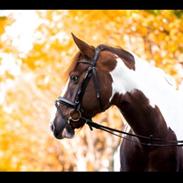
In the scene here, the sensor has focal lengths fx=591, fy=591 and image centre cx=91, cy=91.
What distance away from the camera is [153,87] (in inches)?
161

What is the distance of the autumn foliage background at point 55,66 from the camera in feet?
28.8

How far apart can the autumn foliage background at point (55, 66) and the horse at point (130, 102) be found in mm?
4204

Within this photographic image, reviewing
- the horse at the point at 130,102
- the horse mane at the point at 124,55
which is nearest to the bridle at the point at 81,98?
the horse at the point at 130,102

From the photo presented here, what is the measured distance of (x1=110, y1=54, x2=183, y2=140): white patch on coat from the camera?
4031mm

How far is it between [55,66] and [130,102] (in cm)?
835

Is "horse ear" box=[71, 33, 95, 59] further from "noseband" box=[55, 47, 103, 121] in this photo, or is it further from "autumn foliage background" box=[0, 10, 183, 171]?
"autumn foliage background" box=[0, 10, 183, 171]

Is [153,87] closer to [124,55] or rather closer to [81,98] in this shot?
[124,55]

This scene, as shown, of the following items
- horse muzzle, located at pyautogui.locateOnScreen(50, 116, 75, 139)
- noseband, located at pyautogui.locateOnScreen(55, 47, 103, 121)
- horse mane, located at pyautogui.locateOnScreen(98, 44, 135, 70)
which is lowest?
horse muzzle, located at pyautogui.locateOnScreen(50, 116, 75, 139)

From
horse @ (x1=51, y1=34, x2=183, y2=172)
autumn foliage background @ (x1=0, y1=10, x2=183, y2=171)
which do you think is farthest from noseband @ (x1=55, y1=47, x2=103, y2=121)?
autumn foliage background @ (x1=0, y1=10, x2=183, y2=171)

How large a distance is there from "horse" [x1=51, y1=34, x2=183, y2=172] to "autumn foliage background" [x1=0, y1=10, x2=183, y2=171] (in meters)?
4.20

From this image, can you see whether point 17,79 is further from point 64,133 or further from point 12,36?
point 64,133

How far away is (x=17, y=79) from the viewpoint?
13695mm

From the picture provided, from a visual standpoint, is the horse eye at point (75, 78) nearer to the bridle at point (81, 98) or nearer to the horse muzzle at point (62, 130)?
the bridle at point (81, 98)
